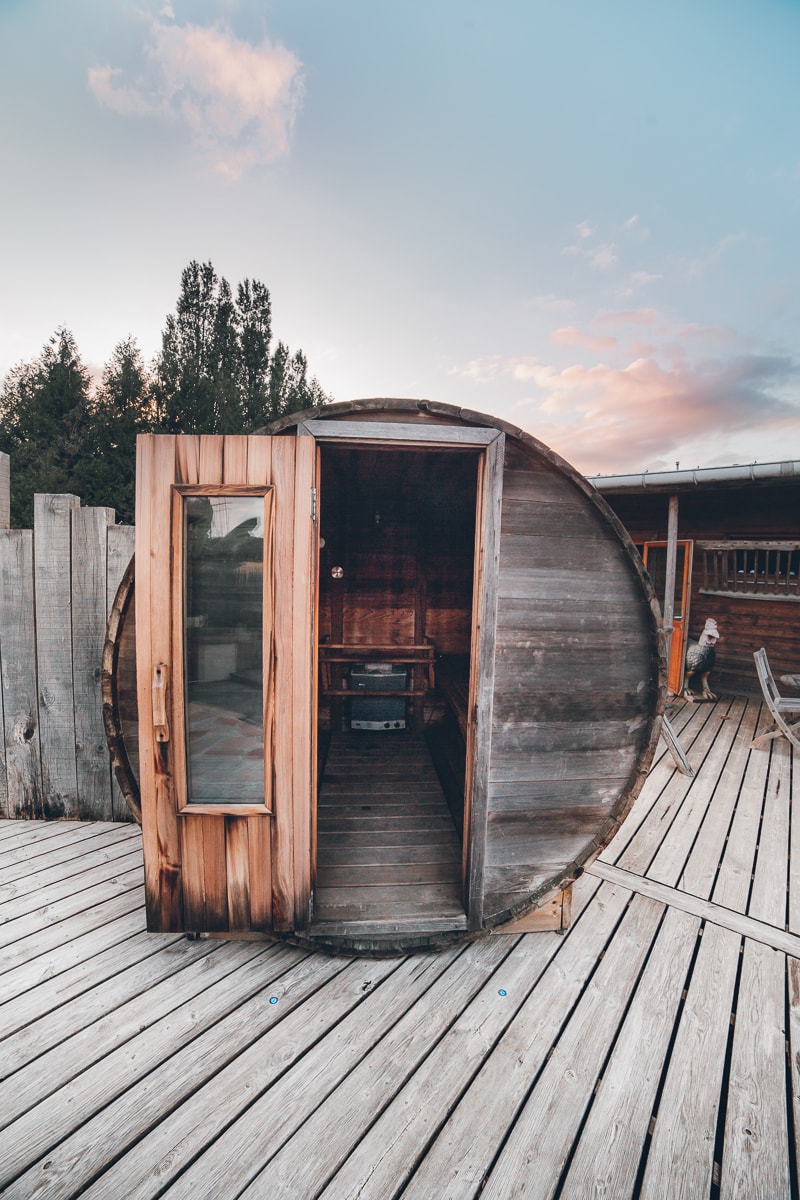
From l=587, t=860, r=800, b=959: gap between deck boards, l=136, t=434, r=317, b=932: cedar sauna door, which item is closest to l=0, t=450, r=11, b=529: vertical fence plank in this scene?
l=136, t=434, r=317, b=932: cedar sauna door

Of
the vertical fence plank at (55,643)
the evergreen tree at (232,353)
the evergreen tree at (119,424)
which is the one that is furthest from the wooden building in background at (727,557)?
the evergreen tree at (232,353)

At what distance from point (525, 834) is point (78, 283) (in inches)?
410

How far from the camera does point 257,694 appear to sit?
2.08m

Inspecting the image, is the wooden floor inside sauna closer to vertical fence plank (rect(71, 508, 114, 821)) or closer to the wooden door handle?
the wooden door handle

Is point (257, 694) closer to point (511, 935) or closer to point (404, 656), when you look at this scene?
point (511, 935)

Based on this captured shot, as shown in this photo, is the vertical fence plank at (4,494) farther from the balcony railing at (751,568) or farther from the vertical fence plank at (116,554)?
the balcony railing at (751,568)

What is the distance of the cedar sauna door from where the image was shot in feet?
6.47

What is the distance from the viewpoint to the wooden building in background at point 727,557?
6.54 metres

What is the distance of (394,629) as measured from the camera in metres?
5.28

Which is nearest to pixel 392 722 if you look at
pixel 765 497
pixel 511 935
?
pixel 511 935

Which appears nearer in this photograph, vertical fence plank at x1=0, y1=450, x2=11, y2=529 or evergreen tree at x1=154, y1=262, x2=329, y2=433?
vertical fence plank at x1=0, y1=450, x2=11, y2=529

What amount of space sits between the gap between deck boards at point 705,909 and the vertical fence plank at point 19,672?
387 cm

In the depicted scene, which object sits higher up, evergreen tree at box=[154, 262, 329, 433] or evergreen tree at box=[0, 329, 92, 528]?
evergreen tree at box=[154, 262, 329, 433]

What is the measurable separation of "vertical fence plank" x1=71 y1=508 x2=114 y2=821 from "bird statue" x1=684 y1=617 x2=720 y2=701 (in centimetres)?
744
